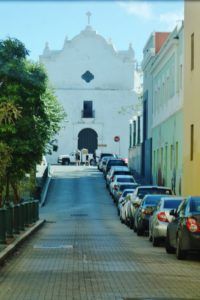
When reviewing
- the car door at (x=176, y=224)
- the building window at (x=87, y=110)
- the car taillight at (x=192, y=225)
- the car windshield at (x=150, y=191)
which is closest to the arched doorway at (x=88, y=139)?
the building window at (x=87, y=110)

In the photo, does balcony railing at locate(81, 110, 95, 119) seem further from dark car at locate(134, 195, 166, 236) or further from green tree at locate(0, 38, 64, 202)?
dark car at locate(134, 195, 166, 236)

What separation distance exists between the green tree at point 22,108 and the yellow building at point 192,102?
22.6 ft

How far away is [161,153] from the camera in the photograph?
54625mm

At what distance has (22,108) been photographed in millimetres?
30812

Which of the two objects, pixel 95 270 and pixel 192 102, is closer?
pixel 95 270

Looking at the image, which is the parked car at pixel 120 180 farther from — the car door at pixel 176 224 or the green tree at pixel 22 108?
the car door at pixel 176 224

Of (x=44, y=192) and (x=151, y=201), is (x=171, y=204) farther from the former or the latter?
(x=44, y=192)

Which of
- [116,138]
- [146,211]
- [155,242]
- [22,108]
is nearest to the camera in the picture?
[155,242]

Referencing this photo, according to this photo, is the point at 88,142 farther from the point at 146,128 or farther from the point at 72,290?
the point at 72,290

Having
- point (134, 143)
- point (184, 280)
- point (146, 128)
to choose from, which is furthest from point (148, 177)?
point (184, 280)

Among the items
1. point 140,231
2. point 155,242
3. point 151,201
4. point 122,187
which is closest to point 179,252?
point 155,242

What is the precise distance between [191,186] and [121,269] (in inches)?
838

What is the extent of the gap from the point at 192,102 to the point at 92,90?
6046cm

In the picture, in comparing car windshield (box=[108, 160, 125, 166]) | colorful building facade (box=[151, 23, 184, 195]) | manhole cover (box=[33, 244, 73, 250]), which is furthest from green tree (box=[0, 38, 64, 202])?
car windshield (box=[108, 160, 125, 166])
